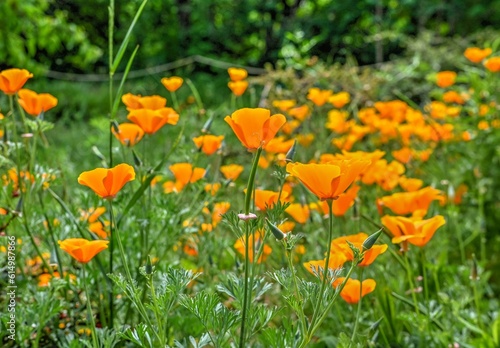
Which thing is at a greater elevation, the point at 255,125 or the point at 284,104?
the point at 255,125

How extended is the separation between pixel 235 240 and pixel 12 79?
31.2 inches

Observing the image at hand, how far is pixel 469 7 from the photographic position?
6.77 metres

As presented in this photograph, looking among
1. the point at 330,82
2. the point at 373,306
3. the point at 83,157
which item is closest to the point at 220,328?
the point at 373,306

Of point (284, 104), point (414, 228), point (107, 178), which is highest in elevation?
point (107, 178)

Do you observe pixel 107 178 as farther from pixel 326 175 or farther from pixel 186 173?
pixel 186 173

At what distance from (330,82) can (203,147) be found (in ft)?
7.76

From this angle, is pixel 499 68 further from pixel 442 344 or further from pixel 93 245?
pixel 93 245

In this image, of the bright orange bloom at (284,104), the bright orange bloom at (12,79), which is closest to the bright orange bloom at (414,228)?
the bright orange bloom at (12,79)

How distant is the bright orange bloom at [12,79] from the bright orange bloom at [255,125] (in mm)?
487

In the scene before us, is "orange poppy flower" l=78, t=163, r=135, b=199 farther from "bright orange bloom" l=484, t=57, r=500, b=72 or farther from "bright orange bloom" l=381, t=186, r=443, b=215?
"bright orange bloom" l=484, t=57, r=500, b=72

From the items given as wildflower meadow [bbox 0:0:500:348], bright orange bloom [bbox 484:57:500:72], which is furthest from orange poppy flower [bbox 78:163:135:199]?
bright orange bloom [bbox 484:57:500:72]

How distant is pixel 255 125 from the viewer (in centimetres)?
86

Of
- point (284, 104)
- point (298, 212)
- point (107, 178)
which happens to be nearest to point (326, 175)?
point (107, 178)

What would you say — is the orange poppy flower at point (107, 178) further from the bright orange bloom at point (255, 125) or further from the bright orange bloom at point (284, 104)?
the bright orange bloom at point (284, 104)
